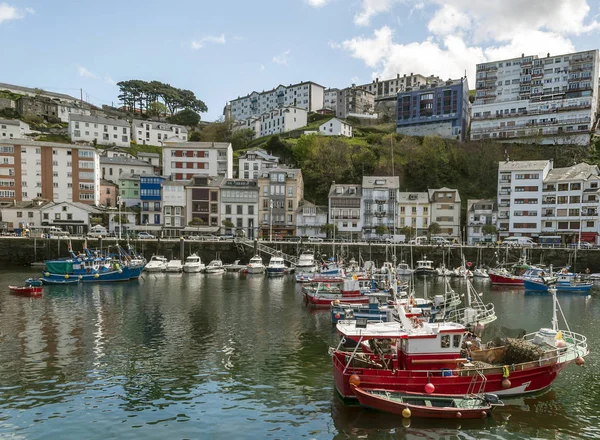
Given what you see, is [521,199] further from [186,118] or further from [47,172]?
[186,118]

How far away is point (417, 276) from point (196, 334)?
4364 centimetres

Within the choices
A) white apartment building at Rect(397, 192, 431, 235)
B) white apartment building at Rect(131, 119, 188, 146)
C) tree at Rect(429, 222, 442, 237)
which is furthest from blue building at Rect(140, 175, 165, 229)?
tree at Rect(429, 222, 442, 237)

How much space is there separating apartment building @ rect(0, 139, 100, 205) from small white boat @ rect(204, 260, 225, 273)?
45.3 meters

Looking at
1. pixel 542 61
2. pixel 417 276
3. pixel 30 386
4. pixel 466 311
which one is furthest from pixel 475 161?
pixel 30 386

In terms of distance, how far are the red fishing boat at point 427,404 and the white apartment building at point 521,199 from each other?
77958 millimetres

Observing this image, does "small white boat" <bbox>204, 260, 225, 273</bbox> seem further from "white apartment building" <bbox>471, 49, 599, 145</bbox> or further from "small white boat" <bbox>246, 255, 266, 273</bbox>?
"white apartment building" <bbox>471, 49, 599, 145</bbox>

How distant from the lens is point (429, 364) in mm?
20031

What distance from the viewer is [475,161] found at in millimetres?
108750

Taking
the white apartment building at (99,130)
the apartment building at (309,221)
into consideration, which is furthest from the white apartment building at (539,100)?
the white apartment building at (99,130)

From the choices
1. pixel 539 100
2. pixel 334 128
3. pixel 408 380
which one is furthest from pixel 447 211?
pixel 408 380

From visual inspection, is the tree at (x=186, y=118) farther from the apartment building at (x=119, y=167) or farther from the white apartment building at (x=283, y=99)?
the apartment building at (x=119, y=167)

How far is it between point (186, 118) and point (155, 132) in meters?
18.3

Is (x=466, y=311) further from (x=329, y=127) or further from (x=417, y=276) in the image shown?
(x=329, y=127)

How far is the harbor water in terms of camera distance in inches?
703
